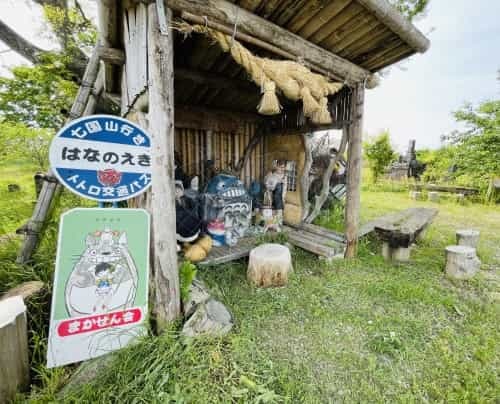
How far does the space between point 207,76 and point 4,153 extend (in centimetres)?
286

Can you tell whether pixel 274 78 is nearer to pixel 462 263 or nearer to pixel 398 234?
pixel 398 234

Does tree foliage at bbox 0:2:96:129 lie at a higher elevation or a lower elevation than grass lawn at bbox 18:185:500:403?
higher

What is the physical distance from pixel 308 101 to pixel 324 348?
218 centimetres

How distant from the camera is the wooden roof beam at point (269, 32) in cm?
159

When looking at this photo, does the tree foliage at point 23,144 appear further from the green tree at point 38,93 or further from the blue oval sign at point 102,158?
the blue oval sign at point 102,158

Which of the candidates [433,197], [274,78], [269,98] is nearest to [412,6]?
[433,197]

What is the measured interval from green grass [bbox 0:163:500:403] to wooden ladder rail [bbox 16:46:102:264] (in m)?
0.13

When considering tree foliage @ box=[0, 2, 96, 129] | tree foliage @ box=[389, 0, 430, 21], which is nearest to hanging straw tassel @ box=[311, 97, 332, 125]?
tree foliage @ box=[0, 2, 96, 129]

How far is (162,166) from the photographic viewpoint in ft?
4.88

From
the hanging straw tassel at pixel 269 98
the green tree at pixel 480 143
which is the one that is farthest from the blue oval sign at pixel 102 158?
the green tree at pixel 480 143

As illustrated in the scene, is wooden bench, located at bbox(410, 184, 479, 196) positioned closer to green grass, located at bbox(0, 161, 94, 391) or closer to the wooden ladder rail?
the wooden ladder rail

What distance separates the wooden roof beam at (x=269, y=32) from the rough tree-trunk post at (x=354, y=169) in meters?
0.33

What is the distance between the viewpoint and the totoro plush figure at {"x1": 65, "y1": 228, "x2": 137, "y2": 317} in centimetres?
134

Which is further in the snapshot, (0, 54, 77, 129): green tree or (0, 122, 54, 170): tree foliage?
(0, 54, 77, 129): green tree
